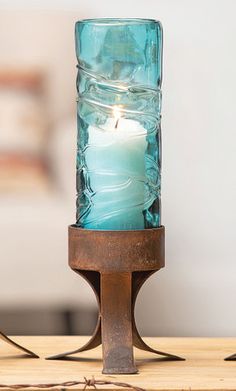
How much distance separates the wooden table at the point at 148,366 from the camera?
49.2 inches

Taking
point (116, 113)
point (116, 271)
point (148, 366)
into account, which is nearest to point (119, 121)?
point (116, 113)

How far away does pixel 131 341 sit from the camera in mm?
1318

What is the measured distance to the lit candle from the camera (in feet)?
4.35

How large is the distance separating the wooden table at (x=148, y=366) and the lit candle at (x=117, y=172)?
21 centimetres

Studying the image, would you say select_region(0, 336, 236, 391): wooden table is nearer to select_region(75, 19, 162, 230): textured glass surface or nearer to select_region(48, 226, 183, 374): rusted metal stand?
select_region(48, 226, 183, 374): rusted metal stand

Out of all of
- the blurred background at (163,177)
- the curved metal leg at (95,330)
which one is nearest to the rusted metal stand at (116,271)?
the curved metal leg at (95,330)

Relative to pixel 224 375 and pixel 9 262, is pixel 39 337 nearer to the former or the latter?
pixel 9 262

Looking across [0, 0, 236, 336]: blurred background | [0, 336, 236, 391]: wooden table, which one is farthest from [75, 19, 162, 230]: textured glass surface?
[0, 0, 236, 336]: blurred background

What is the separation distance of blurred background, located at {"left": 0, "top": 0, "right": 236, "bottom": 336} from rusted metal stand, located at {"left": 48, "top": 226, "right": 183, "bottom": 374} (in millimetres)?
369

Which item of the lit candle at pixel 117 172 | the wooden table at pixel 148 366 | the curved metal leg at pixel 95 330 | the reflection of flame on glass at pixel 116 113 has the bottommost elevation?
the wooden table at pixel 148 366

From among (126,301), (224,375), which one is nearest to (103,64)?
(126,301)

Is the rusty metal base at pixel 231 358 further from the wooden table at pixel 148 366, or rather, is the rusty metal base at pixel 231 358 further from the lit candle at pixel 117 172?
the lit candle at pixel 117 172

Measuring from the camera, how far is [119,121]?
4.36 ft

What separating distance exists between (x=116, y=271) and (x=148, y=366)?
6.2 inches
